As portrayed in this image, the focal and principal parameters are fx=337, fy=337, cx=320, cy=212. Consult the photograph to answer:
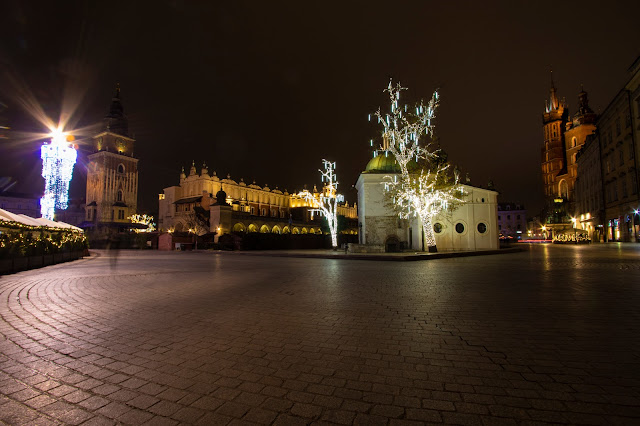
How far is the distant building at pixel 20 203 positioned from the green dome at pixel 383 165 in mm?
101056

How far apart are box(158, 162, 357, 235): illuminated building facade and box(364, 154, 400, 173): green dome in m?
10.8

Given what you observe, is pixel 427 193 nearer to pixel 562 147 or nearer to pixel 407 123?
pixel 407 123

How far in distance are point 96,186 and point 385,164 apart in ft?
253

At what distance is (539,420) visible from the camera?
2473 millimetres

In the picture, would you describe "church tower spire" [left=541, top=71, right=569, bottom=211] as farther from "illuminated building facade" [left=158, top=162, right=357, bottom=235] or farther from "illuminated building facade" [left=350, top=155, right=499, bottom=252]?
"illuminated building facade" [left=350, top=155, right=499, bottom=252]

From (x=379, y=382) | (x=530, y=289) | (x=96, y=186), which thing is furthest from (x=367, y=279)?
(x=96, y=186)

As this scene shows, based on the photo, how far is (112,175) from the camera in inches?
3297

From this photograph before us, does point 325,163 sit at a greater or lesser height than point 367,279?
greater

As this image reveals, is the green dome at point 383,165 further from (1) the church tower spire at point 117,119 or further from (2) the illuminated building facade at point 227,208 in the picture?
(1) the church tower spire at point 117,119

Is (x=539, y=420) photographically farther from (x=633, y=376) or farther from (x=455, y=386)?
(x=633, y=376)

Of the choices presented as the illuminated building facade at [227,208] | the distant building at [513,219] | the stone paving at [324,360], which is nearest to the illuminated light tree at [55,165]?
the illuminated building facade at [227,208]

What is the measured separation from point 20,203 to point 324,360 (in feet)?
417

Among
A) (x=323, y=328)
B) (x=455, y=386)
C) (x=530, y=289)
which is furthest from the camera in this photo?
(x=530, y=289)

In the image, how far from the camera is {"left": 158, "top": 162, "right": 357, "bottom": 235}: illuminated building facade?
155ft
